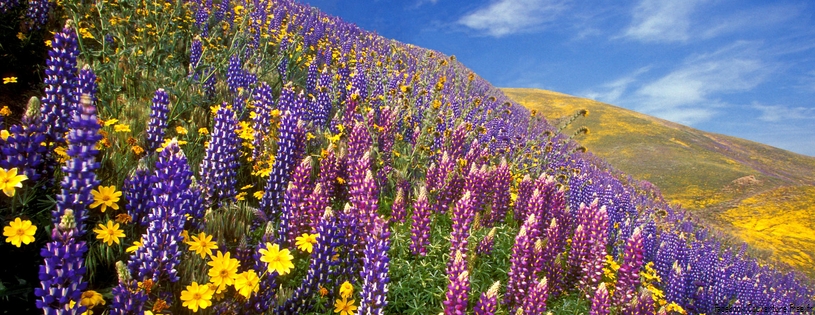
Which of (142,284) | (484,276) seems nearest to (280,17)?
(484,276)

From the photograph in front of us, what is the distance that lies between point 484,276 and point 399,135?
2.83m

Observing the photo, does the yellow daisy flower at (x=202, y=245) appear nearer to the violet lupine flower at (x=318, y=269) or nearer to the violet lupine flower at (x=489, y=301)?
the violet lupine flower at (x=318, y=269)

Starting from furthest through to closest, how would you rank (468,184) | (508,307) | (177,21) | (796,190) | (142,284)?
1. (796,190)
2. (177,21)
3. (468,184)
4. (508,307)
5. (142,284)

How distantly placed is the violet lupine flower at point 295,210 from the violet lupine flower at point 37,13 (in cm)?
458

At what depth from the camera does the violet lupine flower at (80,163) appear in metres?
1.80

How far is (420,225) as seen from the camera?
12.8ft

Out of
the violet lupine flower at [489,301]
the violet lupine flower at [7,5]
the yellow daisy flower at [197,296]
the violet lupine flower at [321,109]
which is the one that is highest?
the violet lupine flower at [7,5]

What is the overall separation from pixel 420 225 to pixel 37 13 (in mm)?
5654

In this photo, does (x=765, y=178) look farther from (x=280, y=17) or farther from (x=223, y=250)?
(x=223, y=250)

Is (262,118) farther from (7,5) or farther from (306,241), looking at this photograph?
(7,5)

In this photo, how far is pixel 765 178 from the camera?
81.6ft

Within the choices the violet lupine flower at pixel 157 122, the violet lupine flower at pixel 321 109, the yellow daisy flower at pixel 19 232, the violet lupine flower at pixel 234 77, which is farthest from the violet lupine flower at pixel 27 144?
the violet lupine flower at pixel 321 109

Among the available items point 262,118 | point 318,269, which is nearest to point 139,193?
point 318,269

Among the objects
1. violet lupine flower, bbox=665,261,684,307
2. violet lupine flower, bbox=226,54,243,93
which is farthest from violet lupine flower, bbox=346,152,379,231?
violet lupine flower, bbox=665,261,684,307
